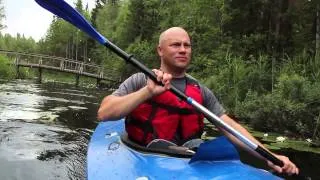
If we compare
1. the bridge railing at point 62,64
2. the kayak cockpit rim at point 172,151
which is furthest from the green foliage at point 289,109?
the bridge railing at point 62,64

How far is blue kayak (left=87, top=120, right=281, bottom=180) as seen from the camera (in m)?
3.13

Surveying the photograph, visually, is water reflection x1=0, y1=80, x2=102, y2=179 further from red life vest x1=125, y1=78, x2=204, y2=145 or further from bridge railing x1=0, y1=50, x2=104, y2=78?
bridge railing x1=0, y1=50, x2=104, y2=78

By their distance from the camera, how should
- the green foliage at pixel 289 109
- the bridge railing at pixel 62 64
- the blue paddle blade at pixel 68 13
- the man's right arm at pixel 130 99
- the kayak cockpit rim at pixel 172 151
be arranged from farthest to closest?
the bridge railing at pixel 62 64, the green foliage at pixel 289 109, the blue paddle blade at pixel 68 13, the kayak cockpit rim at pixel 172 151, the man's right arm at pixel 130 99

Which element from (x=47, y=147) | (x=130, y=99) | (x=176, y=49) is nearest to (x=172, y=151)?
(x=130, y=99)

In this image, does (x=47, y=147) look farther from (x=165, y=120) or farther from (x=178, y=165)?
(x=178, y=165)

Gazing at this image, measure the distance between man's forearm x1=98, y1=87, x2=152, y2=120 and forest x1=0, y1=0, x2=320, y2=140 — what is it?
633 centimetres

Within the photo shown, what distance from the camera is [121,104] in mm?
3449

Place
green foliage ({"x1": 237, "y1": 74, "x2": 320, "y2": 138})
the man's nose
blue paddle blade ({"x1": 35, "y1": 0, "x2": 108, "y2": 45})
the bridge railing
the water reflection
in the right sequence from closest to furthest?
the man's nose
blue paddle blade ({"x1": 35, "y1": 0, "x2": 108, "y2": 45})
the water reflection
green foliage ({"x1": 237, "y1": 74, "x2": 320, "y2": 138})
the bridge railing

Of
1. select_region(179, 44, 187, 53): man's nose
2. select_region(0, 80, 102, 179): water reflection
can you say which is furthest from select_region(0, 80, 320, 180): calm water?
select_region(179, 44, 187, 53): man's nose

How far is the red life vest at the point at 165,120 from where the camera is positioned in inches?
147

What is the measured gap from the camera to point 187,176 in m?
3.11

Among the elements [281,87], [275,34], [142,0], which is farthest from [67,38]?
[281,87]

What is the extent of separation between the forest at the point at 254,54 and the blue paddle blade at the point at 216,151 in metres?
6.06

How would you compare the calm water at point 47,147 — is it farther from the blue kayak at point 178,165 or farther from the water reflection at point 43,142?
the blue kayak at point 178,165
